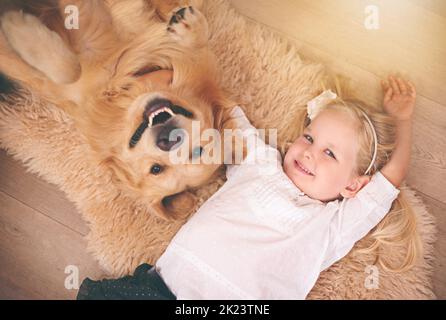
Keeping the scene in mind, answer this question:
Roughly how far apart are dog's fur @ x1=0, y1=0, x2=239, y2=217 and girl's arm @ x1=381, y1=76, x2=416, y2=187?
46cm

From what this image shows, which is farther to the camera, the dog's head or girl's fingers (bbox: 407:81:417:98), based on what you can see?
girl's fingers (bbox: 407:81:417:98)

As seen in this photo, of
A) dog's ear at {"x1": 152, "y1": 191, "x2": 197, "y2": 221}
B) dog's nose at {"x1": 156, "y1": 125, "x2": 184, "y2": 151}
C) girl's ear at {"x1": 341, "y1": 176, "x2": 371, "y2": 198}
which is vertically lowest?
dog's ear at {"x1": 152, "y1": 191, "x2": 197, "y2": 221}

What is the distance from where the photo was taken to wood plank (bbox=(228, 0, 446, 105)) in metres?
1.32

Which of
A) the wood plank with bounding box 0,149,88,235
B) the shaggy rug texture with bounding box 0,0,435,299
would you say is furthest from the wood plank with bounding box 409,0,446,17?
the wood plank with bounding box 0,149,88,235

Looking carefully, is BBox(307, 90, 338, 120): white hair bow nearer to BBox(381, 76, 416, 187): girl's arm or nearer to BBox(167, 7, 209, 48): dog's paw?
BBox(381, 76, 416, 187): girl's arm

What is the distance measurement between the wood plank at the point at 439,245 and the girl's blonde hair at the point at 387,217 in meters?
0.06

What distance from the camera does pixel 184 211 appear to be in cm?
125

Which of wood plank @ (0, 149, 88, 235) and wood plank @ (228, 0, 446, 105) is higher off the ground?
wood plank @ (228, 0, 446, 105)

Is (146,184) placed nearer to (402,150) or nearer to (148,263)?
(148,263)

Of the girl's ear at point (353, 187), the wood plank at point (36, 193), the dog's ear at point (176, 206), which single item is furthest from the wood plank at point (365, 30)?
the wood plank at point (36, 193)

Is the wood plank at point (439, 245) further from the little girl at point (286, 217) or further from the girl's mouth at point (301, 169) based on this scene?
the girl's mouth at point (301, 169)

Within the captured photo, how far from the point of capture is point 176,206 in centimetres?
124

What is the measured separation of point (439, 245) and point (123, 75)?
3.31 feet
